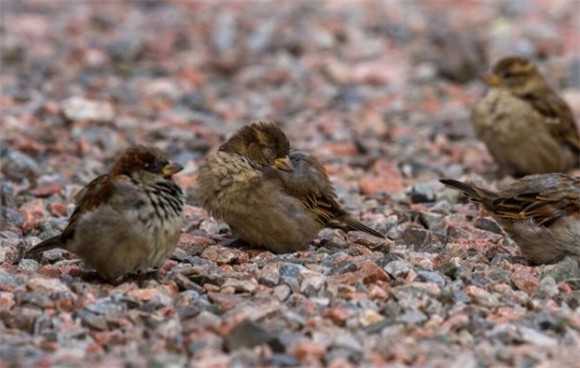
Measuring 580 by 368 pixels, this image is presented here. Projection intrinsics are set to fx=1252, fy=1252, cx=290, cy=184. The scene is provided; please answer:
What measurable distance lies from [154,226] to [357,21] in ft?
29.9

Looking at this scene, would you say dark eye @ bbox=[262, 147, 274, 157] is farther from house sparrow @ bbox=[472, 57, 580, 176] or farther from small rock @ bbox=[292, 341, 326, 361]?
house sparrow @ bbox=[472, 57, 580, 176]

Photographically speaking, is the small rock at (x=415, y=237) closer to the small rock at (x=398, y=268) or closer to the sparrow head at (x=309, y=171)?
the sparrow head at (x=309, y=171)

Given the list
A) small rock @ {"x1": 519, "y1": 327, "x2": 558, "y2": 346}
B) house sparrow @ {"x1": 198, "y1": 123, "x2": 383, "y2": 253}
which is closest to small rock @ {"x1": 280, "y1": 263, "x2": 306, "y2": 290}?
house sparrow @ {"x1": 198, "y1": 123, "x2": 383, "y2": 253}

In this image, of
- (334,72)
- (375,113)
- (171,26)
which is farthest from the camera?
(171,26)

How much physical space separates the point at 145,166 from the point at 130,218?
371 millimetres

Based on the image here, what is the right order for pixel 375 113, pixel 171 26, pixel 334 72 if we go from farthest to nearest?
pixel 171 26 → pixel 334 72 → pixel 375 113

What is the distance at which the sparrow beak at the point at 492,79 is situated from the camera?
437 inches

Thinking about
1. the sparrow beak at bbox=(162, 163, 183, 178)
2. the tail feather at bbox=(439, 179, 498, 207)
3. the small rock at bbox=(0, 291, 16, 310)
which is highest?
the sparrow beak at bbox=(162, 163, 183, 178)

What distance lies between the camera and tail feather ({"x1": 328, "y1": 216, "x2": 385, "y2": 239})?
7.80 metres

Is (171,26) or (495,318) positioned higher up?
(171,26)

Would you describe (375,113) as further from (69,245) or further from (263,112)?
(69,245)

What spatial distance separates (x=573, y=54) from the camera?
14109 mm

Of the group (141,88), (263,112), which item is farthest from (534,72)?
(141,88)

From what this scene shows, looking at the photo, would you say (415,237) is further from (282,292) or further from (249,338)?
(249,338)
